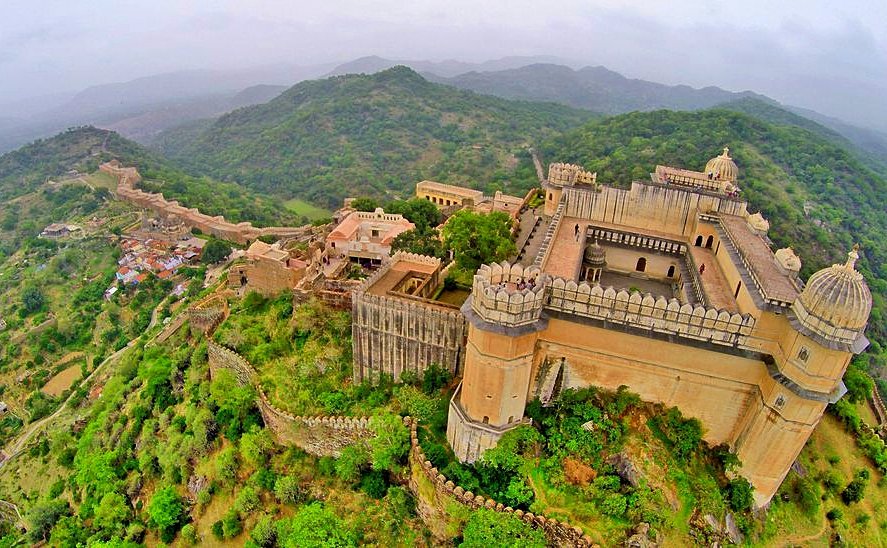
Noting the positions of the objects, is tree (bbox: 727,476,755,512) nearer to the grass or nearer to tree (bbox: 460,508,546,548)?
tree (bbox: 460,508,546,548)

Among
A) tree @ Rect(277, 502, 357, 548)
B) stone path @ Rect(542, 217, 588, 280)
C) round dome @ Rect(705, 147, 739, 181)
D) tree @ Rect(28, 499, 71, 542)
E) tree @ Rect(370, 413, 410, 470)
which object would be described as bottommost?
tree @ Rect(28, 499, 71, 542)

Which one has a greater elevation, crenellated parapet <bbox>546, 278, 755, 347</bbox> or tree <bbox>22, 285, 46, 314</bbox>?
crenellated parapet <bbox>546, 278, 755, 347</bbox>

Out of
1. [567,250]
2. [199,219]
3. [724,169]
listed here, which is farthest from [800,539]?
[199,219]

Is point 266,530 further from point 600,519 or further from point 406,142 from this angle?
point 406,142

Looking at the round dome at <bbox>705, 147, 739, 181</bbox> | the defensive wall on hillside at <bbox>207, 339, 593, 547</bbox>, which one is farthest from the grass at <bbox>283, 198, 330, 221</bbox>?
the round dome at <bbox>705, 147, 739, 181</bbox>

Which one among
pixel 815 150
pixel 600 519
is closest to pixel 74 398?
pixel 600 519

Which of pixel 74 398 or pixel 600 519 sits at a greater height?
pixel 600 519

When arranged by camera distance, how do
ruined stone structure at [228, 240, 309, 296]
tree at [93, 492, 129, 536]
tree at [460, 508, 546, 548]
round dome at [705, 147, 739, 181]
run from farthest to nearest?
ruined stone structure at [228, 240, 309, 296], round dome at [705, 147, 739, 181], tree at [93, 492, 129, 536], tree at [460, 508, 546, 548]
